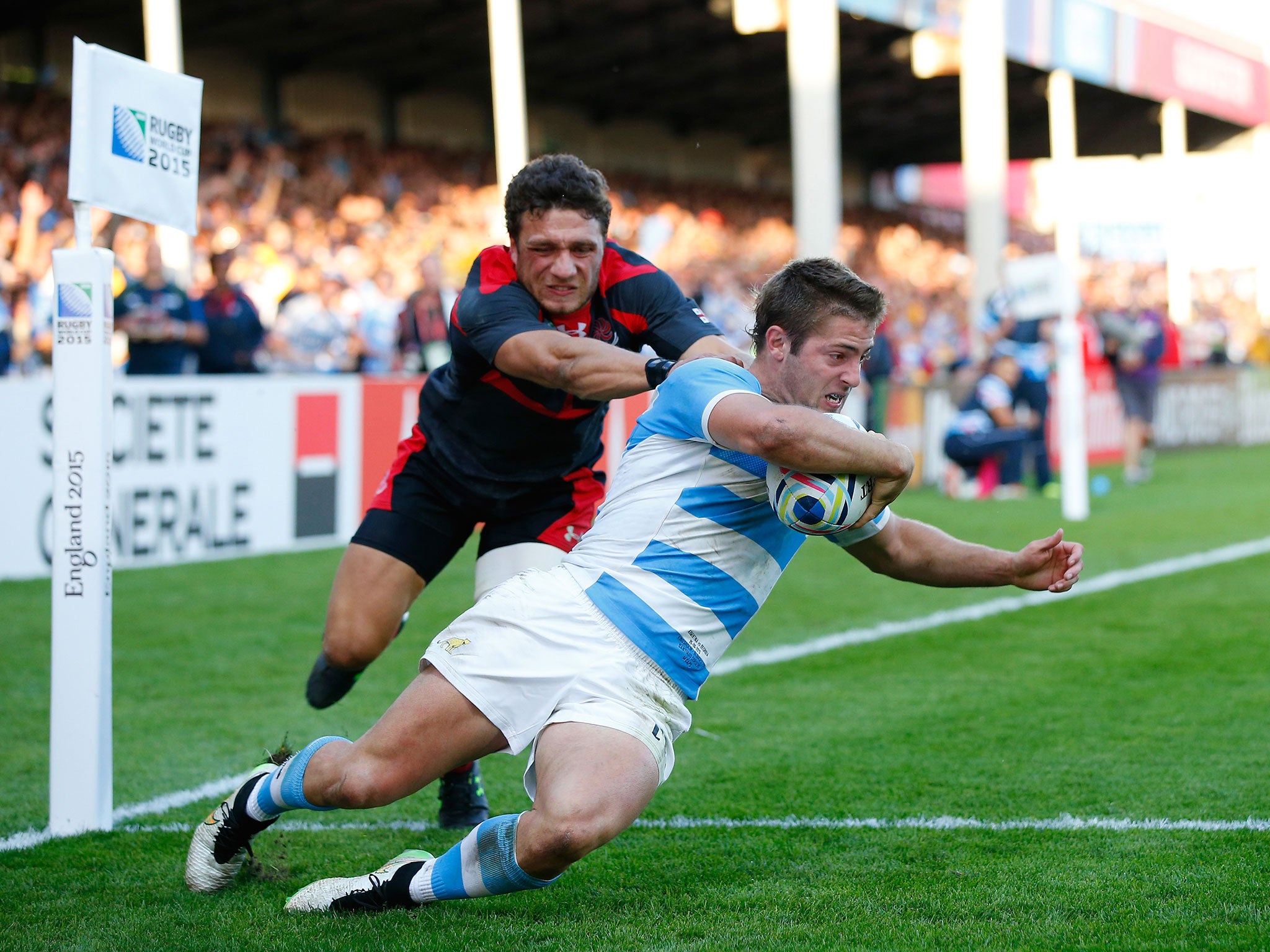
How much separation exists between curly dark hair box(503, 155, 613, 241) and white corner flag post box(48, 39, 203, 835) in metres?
1.30

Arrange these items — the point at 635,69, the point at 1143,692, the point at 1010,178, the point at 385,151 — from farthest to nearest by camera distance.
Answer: the point at 1010,178 < the point at 635,69 < the point at 385,151 < the point at 1143,692

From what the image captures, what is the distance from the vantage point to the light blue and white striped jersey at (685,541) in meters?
3.55

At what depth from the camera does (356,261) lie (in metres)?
17.9

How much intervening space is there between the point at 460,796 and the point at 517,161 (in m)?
12.7

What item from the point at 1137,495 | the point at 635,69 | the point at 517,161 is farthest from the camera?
the point at 635,69

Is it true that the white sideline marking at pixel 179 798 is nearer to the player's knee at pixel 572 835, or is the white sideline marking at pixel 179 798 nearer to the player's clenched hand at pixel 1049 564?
the player's knee at pixel 572 835

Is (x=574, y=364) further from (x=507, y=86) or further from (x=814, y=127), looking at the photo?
(x=814, y=127)

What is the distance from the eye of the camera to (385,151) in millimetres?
27641

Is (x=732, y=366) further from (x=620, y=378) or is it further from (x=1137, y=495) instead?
(x=1137, y=495)

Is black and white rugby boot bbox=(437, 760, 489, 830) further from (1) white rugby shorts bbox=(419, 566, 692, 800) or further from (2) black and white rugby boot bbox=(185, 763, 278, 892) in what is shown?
(1) white rugby shorts bbox=(419, 566, 692, 800)

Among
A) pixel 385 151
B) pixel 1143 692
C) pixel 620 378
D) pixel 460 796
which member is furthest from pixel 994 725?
pixel 385 151

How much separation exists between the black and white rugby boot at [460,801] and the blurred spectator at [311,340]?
10.4m

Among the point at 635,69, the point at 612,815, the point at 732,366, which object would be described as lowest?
the point at 612,815

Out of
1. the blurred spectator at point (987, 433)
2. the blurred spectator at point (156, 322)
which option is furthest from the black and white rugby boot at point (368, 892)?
the blurred spectator at point (987, 433)
